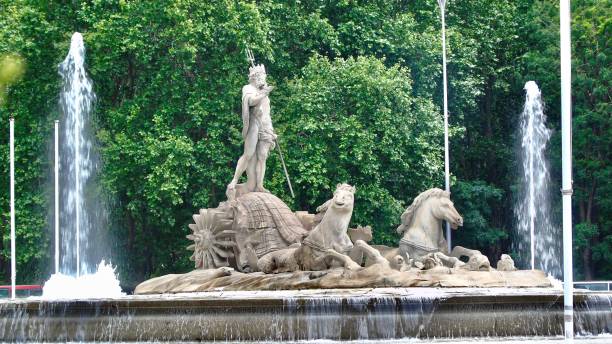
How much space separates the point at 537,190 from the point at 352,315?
77.5 feet

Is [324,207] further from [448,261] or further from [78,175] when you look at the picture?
[78,175]

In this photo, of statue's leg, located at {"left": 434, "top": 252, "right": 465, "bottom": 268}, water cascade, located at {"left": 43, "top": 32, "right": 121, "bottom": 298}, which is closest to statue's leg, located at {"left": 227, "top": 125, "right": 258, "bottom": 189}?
statue's leg, located at {"left": 434, "top": 252, "right": 465, "bottom": 268}

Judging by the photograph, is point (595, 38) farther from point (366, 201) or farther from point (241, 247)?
point (241, 247)

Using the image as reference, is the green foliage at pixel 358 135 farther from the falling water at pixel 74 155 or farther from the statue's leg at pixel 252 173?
the statue's leg at pixel 252 173

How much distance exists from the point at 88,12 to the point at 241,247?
16.3 m

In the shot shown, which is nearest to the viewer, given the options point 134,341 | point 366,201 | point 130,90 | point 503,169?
point 134,341

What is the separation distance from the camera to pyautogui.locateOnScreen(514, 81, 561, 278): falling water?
45719 millimetres

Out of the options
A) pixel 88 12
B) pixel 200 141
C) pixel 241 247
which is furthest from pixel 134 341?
pixel 88 12

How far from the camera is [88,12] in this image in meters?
42.6

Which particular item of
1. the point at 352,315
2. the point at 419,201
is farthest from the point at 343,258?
the point at 352,315

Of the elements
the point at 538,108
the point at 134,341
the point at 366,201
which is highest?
the point at 538,108

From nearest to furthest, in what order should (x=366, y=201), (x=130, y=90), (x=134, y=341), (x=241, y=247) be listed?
(x=134, y=341) < (x=241, y=247) < (x=366, y=201) < (x=130, y=90)

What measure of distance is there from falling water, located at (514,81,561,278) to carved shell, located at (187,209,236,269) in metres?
18.5

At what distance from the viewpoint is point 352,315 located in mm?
24141
